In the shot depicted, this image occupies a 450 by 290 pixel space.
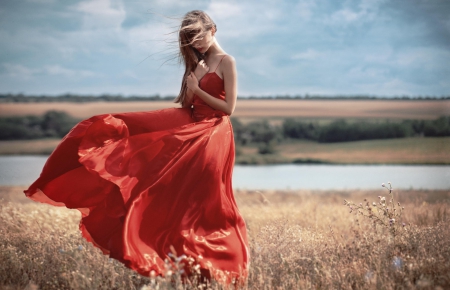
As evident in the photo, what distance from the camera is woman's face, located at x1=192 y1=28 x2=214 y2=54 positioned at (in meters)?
4.53

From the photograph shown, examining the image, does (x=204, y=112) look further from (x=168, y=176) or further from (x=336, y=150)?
(x=336, y=150)

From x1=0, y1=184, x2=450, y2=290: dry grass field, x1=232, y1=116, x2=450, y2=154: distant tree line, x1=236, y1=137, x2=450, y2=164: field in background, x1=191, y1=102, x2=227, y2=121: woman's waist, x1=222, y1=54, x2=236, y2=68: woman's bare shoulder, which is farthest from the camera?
x1=232, y1=116, x2=450, y2=154: distant tree line

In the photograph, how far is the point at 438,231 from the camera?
16.3 feet

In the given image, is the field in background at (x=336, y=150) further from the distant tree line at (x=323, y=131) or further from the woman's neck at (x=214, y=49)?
the woman's neck at (x=214, y=49)

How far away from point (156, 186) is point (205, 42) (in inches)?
52.8

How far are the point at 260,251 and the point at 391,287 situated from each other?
4.68 feet

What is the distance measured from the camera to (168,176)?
4242mm

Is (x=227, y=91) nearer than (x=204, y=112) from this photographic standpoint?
Yes

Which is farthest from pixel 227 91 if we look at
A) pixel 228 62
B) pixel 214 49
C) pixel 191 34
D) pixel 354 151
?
pixel 354 151

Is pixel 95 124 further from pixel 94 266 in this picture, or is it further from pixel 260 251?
pixel 260 251

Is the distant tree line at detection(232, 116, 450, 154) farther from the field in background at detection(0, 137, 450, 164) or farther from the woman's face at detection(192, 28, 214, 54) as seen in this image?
the woman's face at detection(192, 28, 214, 54)

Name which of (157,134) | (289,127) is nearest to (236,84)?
(157,134)

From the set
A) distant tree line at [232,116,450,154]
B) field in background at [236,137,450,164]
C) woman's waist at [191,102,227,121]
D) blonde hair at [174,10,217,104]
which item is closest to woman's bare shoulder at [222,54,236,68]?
blonde hair at [174,10,217,104]

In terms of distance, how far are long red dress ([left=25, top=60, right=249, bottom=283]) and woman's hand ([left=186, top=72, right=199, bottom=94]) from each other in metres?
0.08
